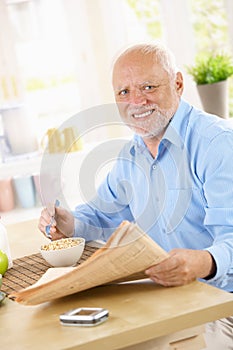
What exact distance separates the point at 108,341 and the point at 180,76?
3.49 feet

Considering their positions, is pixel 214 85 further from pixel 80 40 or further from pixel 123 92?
pixel 123 92

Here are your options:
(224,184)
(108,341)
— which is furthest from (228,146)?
(108,341)

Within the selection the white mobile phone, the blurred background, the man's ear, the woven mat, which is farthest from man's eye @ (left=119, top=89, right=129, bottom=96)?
A: the blurred background

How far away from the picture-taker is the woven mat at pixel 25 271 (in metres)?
1.94

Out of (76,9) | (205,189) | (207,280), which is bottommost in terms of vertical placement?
(207,280)

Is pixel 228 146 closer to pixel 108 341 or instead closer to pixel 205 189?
pixel 205 189

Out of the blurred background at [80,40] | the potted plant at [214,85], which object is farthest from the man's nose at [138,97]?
→ the blurred background at [80,40]

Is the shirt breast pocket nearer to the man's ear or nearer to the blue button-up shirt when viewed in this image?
the blue button-up shirt

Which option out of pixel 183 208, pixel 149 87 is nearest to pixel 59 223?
pixel 183 208

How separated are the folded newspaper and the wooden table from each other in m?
0.04

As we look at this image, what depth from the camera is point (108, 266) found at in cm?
163

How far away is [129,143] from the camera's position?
2418 mm

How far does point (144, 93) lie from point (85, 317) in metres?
0.89

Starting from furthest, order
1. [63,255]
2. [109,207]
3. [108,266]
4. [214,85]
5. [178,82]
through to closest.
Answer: [214,85] < [109,207] < [178,82] < [63,255] < [108,266]
